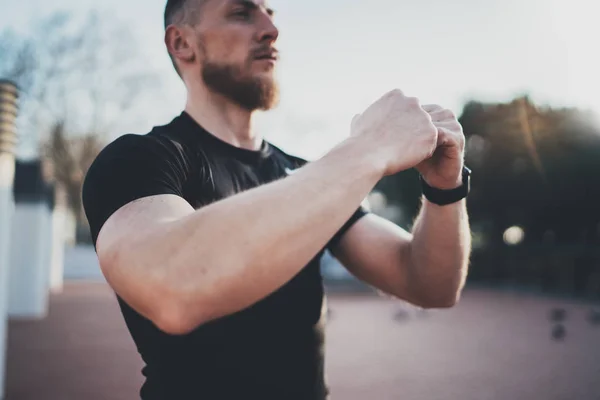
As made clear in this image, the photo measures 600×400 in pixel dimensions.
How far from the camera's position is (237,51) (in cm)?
173

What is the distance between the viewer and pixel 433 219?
1.67 metres

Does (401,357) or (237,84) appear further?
(401,357)

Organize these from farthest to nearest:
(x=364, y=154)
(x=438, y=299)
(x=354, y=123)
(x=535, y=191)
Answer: (x=535, y=191), (x=438, y=299), (x=354, y=123), (x=364, y=154)

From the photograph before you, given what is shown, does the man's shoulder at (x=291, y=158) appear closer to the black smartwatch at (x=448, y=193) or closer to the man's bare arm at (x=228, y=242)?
the black smartwatch at (x=448, y=193)

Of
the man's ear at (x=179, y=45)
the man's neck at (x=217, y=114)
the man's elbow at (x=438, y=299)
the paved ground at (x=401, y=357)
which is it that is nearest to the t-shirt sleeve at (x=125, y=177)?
the man's neck at (x=217, y=114)

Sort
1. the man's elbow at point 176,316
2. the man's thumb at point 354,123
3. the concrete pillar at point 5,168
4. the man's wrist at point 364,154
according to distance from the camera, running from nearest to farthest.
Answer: the man's elbow at point 176,316
the man's wrist at point 364,154
the man's thumb at point 354,123
the concrete pillar at point 5,168

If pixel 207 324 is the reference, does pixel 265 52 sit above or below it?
above

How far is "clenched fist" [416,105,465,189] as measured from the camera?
1.44 metres

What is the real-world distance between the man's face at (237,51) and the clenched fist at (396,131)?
56 centimetres

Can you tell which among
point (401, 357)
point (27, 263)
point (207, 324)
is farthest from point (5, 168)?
point (27, 263)

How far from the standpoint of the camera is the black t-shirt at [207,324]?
1287 mm

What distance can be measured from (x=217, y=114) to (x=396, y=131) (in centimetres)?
77

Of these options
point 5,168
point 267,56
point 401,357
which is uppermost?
point 267,56

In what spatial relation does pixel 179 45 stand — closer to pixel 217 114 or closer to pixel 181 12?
pixel 181 12
